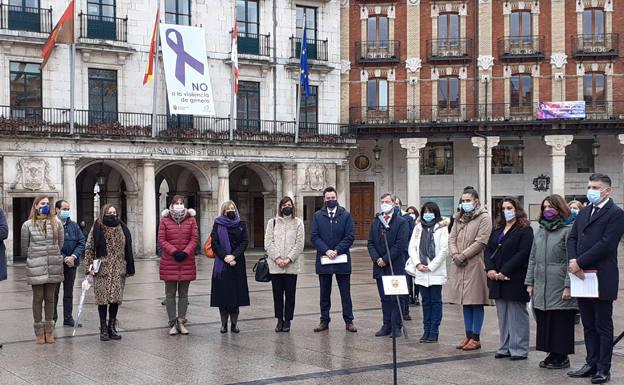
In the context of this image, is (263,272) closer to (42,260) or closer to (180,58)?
(42,260)

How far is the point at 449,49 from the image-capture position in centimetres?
4153

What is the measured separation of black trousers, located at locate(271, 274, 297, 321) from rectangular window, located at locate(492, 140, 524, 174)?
3170cm

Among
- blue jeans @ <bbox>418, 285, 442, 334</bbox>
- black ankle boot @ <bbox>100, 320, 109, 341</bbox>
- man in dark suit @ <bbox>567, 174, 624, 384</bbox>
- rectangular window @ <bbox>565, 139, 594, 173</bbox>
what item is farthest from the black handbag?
rectangular window @ <bbox>565, 139, 594, 173</bbox>

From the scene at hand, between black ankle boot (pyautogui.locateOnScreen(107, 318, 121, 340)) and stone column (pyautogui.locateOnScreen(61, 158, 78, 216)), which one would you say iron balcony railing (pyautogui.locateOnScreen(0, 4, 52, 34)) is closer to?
stone column (pyautogui.locateOnScreen(61, 158, 78, 216))

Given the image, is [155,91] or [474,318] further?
[155,91]

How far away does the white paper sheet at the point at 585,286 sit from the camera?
9352mm

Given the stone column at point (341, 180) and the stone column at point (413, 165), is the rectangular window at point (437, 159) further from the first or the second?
the stone column at point (341, 180)

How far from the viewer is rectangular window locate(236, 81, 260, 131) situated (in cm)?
3703

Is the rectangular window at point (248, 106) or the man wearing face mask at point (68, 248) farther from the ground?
the rectangular window at point (248, 106)

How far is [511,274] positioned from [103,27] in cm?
2614

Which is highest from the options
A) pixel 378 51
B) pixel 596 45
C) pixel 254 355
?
pixel 596 45

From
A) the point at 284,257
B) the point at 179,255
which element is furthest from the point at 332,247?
the point at 179,255

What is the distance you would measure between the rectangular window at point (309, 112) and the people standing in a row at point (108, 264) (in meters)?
26.2

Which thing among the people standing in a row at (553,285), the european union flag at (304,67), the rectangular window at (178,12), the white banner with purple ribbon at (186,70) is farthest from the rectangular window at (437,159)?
the people standing in a row at (553,285)
